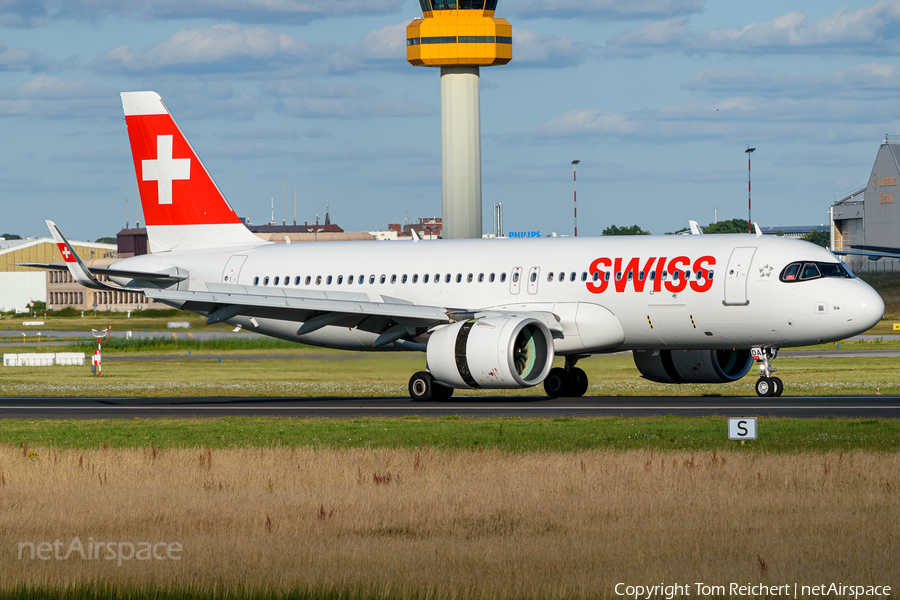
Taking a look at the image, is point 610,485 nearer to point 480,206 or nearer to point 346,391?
point 346,391

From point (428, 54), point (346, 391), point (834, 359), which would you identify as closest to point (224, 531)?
point (346, 391)

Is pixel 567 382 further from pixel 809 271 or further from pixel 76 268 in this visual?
pixel 76 268

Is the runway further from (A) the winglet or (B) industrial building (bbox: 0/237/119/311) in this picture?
(B) industrial building (bbox: 0/237/119/311)

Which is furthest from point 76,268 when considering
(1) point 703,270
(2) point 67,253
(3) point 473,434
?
(1) point 703,270

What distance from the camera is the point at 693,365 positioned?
33.1 metres

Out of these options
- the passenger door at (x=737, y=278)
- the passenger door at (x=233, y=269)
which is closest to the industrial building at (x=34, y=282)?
the passenger door at (x=233, y=269)

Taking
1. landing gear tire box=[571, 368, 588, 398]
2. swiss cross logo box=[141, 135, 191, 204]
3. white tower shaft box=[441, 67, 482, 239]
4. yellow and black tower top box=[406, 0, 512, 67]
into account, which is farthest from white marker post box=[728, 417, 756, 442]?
yellow and black tower top box=[406, 0, 512, 67]

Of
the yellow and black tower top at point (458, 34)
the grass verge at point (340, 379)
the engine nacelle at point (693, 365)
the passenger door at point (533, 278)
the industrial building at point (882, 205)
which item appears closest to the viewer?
the passenger door at point (533, 278)

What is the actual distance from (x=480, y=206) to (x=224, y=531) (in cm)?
7685

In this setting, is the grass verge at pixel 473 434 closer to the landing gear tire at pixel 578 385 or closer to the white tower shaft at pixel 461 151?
the landing gear tire at pixel 578 385

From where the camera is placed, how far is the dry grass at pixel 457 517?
10883 millimetres

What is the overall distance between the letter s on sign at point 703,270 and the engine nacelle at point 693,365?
3283 millimetres

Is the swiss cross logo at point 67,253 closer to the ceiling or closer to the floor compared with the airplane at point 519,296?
closer to the ceiling

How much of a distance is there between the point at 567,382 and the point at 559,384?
0.82 feet
